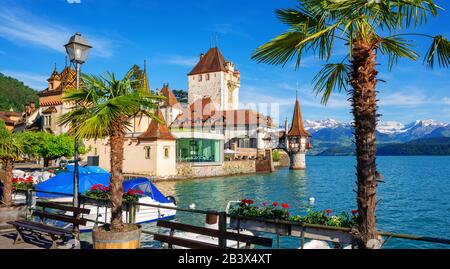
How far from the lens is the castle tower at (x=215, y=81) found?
80.7 m

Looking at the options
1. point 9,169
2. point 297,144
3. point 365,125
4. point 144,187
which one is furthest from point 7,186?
point 297,144

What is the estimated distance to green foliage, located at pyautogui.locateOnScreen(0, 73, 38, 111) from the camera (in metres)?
114

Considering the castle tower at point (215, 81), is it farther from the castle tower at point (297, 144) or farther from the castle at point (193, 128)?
the castle tower at point (297, 144)

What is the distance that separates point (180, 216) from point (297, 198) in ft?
51.5

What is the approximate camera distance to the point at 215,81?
265ft

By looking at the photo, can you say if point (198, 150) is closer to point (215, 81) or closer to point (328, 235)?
point (215, 81)

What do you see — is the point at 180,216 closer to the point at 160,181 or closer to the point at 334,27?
the point at 334,27

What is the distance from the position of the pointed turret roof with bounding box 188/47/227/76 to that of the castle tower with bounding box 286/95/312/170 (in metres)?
20.7

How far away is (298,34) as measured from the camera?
5.46 meters

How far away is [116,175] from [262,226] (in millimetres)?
3921

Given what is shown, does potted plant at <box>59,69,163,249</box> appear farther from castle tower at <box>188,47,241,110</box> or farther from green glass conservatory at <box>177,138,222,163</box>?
castle tower at <box>188,47,241,110</box>

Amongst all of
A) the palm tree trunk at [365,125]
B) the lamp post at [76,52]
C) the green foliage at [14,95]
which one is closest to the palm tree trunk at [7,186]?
the lamp post at [76,52]
